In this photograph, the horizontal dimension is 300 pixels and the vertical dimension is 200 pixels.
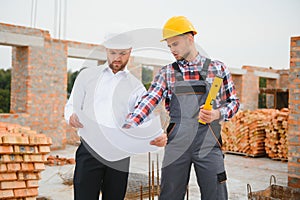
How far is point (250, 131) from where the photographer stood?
8.23m

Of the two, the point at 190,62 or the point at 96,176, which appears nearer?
the point at 190,62

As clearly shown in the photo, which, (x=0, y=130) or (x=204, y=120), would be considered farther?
(x=0, y=130)

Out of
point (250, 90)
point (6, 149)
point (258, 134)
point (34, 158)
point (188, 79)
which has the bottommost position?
point (258, 134)

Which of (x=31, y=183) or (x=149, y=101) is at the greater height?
(x=149, y=101)

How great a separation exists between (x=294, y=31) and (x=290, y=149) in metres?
5.52

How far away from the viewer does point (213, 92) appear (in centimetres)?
212

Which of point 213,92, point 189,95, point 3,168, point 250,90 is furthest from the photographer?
point 250,90

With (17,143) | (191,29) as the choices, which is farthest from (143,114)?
(17,143)

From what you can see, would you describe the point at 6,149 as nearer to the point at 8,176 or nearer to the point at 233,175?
the point at 8,176

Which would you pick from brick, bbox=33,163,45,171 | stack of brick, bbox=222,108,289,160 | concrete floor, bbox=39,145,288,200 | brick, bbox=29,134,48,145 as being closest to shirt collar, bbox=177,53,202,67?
concrete floor, bbox=39,145,288,200

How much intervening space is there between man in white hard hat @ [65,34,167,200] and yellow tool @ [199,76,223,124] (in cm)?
36

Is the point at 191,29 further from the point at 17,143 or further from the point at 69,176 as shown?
the point at 69,176

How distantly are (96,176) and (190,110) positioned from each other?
2.65 ft

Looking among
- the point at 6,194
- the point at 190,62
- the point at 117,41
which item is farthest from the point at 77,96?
the point at 6,194
